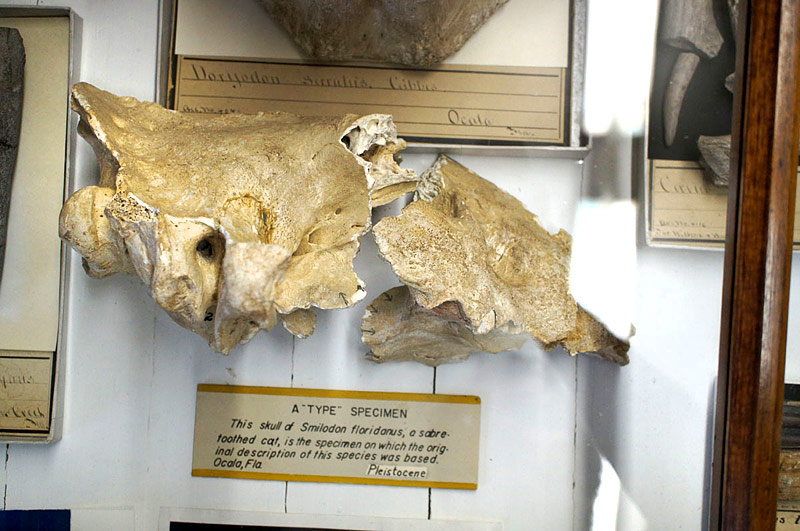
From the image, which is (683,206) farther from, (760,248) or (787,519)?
(787,519)

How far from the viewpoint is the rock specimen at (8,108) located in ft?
3.08

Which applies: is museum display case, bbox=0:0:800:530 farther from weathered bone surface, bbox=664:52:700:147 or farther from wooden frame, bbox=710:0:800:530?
wooden frame, bbox=710:0:800:530

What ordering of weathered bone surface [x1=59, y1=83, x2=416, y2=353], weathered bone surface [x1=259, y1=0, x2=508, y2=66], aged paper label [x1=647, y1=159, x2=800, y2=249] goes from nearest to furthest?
weathered bone surface [x1=59, y1=83, x2=416, y2=353] < aged paper label [x1=647, y1=159, x2=800, y2=249] < weathered bone surface [x1=259, y1=0, x2=508, y2=66]

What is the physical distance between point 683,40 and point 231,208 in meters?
0.64

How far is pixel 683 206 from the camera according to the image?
33.2 inches

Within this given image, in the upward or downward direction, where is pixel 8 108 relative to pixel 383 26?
downward

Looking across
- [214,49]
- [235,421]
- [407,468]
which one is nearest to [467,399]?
[407,468]

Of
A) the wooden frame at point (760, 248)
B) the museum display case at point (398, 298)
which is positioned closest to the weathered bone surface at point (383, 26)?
the museum display case at point (398, 298)

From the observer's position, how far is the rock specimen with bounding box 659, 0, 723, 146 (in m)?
0.80

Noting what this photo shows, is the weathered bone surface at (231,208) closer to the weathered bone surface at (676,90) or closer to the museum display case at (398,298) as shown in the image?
the museum display case at (398,298)

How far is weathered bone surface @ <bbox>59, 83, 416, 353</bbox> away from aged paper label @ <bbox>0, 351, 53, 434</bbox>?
0.23 m

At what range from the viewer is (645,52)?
893mm

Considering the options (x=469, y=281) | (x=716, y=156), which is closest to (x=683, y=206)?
(x=716, y=156)

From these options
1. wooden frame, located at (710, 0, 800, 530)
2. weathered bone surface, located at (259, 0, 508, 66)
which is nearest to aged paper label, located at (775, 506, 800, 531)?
wooden frame, located at (710, 0, 800, 530)
